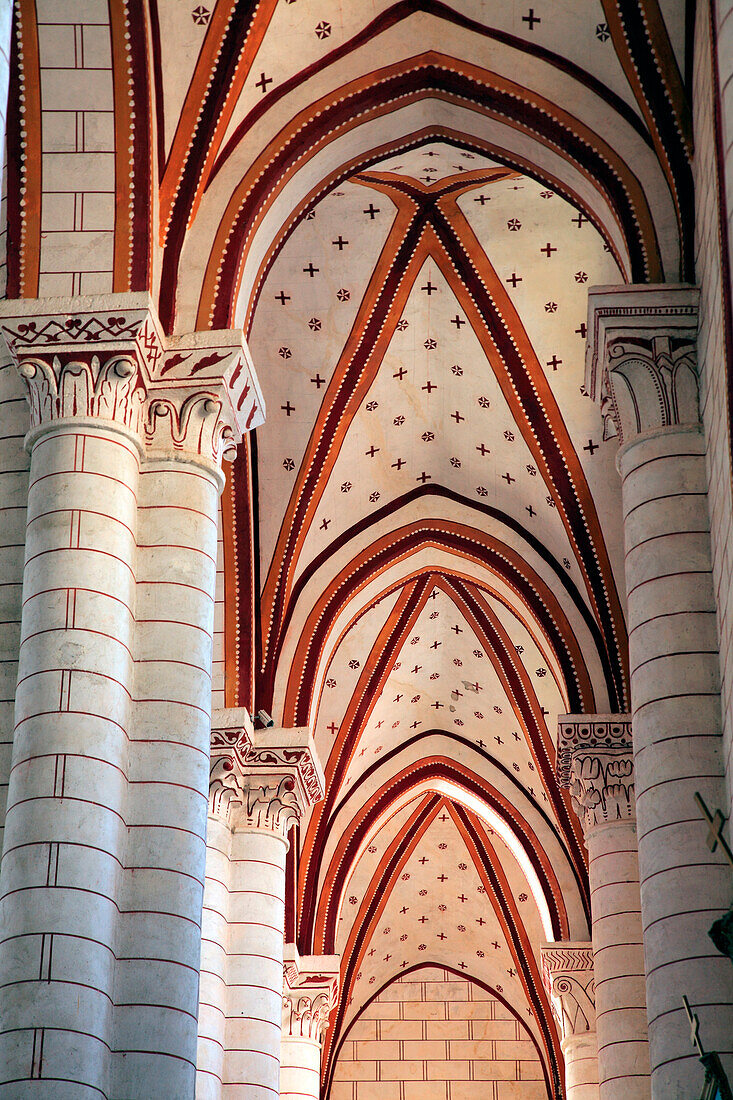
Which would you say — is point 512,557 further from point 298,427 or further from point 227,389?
point 227,389

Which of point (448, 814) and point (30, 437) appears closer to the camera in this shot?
point (30, 437)

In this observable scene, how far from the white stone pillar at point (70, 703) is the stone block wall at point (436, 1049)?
1546 cm

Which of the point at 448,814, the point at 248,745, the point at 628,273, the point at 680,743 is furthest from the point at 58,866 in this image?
the point at 448,814

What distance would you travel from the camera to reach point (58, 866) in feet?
23.6

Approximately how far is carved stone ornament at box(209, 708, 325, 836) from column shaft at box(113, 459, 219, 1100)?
13.1ft

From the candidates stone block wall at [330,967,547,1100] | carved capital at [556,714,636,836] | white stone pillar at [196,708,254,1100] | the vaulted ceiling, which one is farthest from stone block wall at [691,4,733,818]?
stone block wall at [330,967,547,1100]

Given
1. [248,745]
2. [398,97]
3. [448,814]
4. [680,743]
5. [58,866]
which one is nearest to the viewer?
[58,866]

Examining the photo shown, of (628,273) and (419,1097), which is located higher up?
(628,273)

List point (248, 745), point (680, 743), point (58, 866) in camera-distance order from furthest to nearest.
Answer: point (248, 745)
point (680, 743)
point (58, 866)

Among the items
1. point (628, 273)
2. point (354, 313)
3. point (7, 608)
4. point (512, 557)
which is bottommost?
point (7, 608)

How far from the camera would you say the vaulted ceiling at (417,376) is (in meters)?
9.21

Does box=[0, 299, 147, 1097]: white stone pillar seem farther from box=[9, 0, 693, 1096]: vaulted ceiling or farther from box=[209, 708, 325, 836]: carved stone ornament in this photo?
box=[209, 708, 325, 836]: carved stone ornament

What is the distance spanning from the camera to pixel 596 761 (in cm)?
1320

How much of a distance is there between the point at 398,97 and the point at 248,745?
16.7 feet
